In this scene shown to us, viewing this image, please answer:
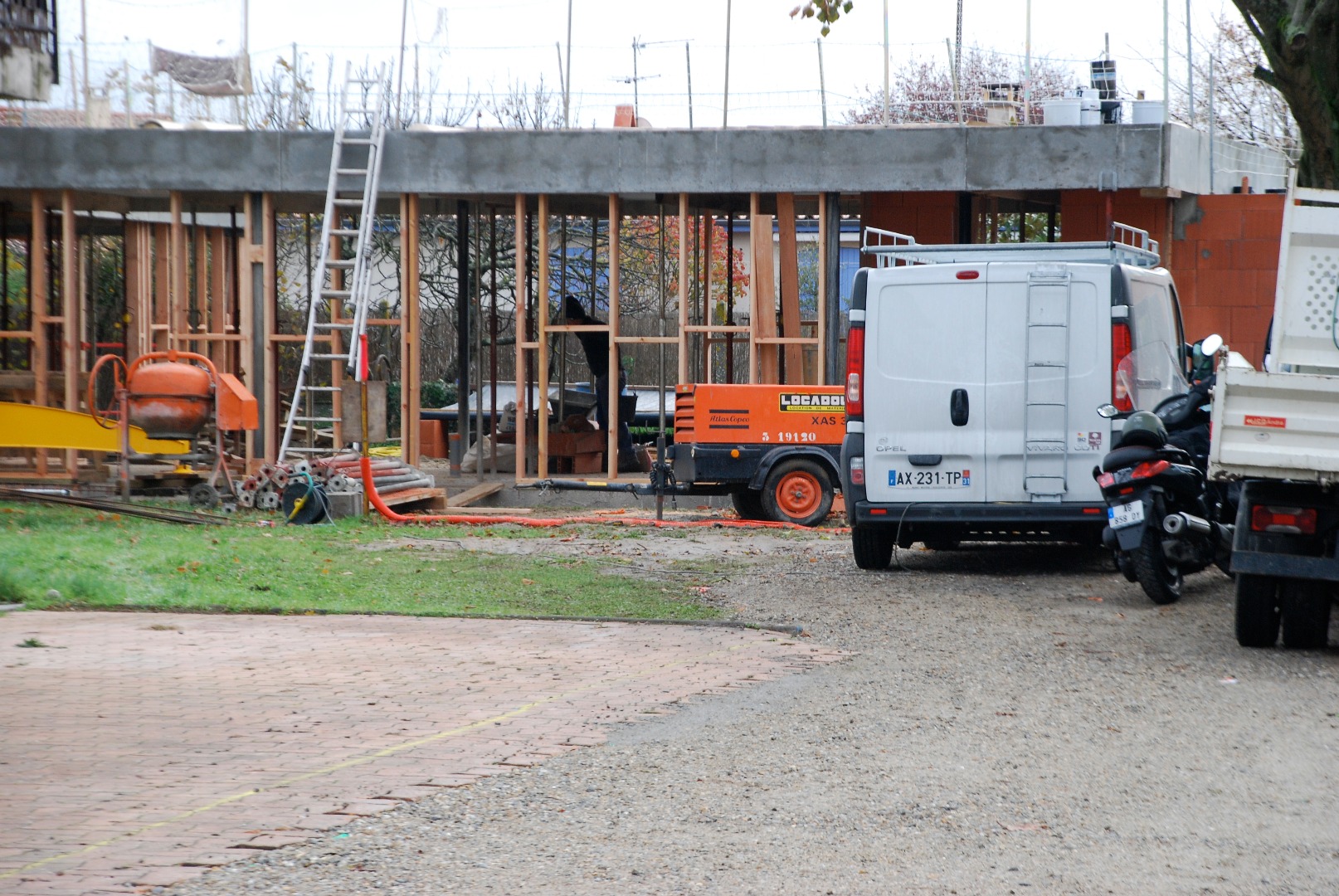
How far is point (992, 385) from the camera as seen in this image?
11102 millimetres

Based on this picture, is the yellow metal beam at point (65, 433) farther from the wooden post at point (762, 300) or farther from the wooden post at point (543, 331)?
the wooden post at point (762, 300)

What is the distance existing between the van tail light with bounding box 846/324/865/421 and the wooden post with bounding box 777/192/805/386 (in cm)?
759

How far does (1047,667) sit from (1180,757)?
6.31 feet

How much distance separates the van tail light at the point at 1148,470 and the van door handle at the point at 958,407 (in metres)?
1.79

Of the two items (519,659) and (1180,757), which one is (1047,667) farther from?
(519,659)

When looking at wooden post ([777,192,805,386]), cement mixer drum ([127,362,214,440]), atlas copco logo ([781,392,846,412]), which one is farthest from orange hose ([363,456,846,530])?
wooden post ([777,192,805,386])

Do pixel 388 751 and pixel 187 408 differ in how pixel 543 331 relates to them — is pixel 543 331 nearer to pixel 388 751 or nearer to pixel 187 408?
pixel 187 408

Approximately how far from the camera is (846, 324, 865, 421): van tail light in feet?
37.1

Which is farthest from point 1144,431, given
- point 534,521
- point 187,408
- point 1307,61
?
point 187,408

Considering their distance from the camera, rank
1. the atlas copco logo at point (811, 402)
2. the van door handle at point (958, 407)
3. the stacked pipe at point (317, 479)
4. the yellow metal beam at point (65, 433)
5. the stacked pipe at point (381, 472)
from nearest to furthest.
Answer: the van door handle at point (958, 407)
the atlas copco logo at point (811, 402)
the stacked pipe at point (317, 479)
the stacked pipe at point (381, 472)
the yellow metal beam at point (65, 433)

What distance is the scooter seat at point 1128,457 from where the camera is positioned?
9.55 meters

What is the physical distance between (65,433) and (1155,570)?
12287mm

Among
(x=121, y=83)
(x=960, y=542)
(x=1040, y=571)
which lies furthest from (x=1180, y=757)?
(x=121, y=83)

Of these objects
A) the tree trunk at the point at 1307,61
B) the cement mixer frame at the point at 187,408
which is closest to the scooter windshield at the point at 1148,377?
the tree trunk at the point at 1307,61
